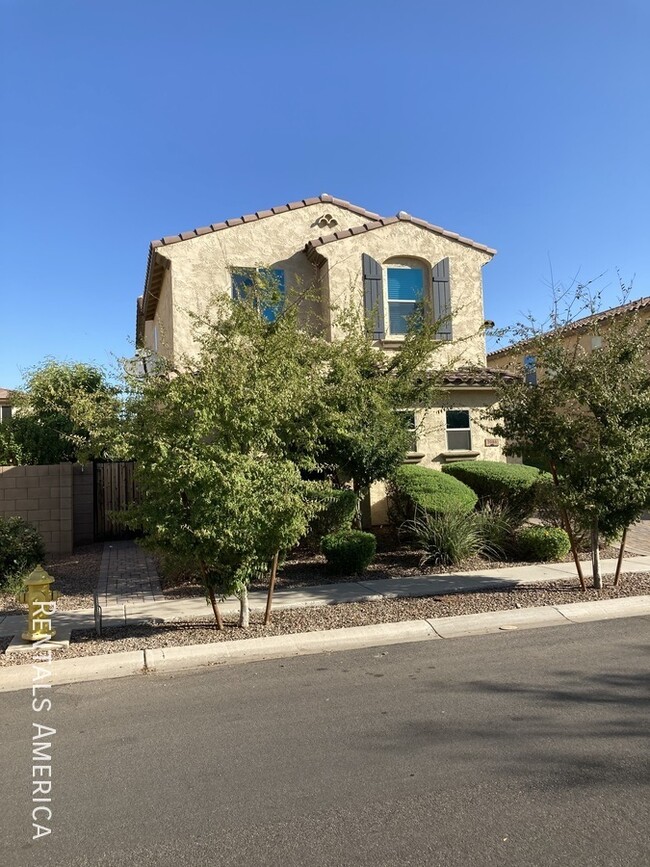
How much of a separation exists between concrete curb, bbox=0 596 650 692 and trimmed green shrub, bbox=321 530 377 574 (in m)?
2.81

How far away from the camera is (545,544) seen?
37.8 ft

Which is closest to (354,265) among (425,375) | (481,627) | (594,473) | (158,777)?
(425,375)

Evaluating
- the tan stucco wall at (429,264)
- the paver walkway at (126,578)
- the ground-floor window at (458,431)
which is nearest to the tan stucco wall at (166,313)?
the tan stucco wall at (429,264)

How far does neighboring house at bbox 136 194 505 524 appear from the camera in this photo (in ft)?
50.4

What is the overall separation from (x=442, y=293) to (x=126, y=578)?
10108 millimetres

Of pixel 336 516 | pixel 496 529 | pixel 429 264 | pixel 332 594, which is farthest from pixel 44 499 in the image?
pixel 429 264

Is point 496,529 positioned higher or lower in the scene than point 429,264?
lower

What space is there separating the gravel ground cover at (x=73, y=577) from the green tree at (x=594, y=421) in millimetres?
6638

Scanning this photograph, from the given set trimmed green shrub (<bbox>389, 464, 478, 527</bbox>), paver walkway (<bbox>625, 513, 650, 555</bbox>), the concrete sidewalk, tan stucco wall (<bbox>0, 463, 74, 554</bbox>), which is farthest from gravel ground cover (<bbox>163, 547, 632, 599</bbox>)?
tan stucco wall (<bbox>0, 463, 74, 554</bbox>)

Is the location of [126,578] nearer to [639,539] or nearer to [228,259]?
[228,259]

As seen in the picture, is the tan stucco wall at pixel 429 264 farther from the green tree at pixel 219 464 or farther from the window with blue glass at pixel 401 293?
the green tree at pixel 219 464

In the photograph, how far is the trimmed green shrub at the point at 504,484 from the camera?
42.1ft

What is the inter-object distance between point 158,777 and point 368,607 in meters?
4.82

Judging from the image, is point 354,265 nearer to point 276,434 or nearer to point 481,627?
point 276,434
